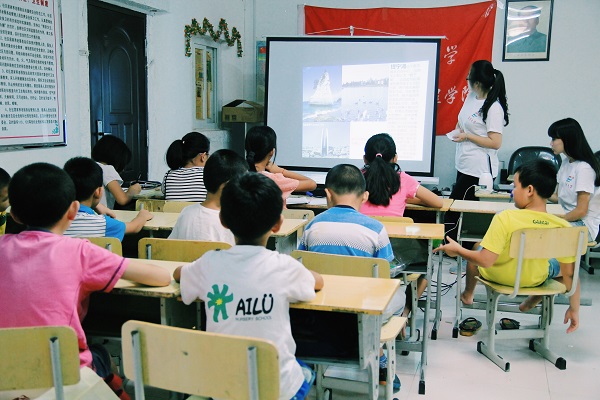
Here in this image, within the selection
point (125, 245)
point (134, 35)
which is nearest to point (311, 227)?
point (125, 245)

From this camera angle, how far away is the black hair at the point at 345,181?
264cm

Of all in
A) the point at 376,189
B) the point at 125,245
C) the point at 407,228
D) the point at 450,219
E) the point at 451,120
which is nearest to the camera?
the point at 407,228

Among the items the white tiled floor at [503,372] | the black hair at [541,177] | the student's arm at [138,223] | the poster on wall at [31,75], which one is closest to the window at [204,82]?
the poster on wall at [31,75]

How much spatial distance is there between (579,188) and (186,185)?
7.85 ft

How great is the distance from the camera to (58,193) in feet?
6.02

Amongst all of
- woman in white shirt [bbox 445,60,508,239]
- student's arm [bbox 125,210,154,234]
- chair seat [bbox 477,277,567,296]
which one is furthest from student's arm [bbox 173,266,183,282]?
woman in white shirt [bbox 445,60,508,239]

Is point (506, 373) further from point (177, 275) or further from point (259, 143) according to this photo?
point (177, 275)

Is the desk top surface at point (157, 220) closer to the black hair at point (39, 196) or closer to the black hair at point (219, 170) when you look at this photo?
the black hair at point (219, 170)

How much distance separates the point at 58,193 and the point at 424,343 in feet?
6.46

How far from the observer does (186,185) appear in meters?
3.68

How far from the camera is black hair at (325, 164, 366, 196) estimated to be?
104 inches

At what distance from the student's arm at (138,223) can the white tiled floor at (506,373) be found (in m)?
1.19

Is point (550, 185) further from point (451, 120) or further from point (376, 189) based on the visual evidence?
point (451, 120)

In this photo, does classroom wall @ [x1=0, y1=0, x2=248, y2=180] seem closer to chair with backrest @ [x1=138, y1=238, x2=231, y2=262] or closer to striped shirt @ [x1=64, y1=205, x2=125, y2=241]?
striped shirt @ [x1=64, y1=205, x2=125, y2=241]
